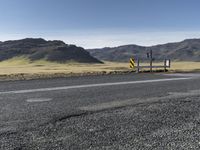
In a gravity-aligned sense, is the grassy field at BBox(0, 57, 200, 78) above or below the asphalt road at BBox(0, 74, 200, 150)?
below

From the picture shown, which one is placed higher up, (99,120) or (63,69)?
(99,120)

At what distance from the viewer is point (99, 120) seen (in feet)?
27.4

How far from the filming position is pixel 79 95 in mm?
12375

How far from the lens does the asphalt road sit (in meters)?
6.46

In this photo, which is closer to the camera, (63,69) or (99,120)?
(99,120)

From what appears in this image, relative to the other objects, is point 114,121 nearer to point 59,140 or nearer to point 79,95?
point 59,140

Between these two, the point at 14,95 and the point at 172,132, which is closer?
the point at 172,132

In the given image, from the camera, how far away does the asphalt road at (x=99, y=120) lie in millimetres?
6465

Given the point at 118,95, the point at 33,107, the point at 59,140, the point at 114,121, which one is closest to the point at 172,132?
the point at 114,121

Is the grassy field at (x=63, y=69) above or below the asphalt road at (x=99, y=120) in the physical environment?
below

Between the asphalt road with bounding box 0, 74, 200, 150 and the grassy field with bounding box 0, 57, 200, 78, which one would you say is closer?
the asphalt road with bounding box 0, 74, 200, 150

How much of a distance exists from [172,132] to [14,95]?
6.58 metres

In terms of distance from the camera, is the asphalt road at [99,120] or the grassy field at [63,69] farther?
the grassy field at [63,69]

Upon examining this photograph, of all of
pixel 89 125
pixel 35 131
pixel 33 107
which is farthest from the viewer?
pixel 33 107
